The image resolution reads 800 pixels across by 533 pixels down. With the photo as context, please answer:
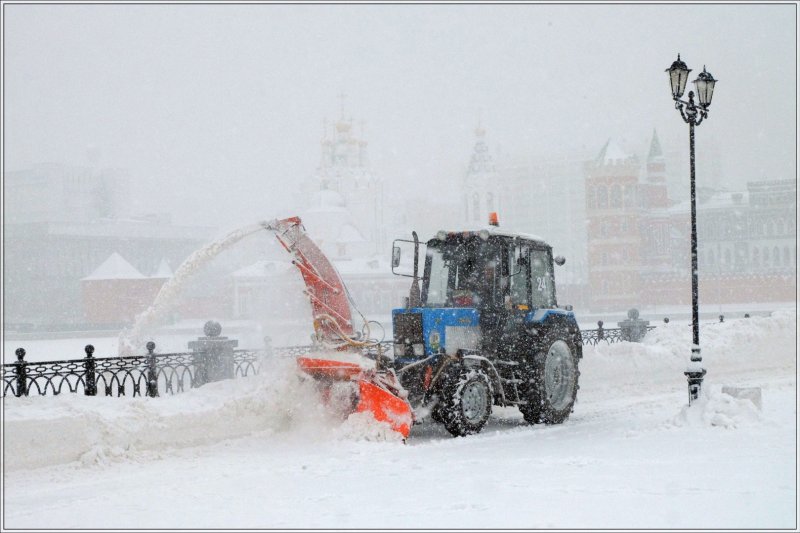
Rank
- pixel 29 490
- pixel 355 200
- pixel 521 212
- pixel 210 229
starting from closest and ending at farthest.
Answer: pixel 29 490 < pixel 355 200 < pixel 210 229 < pixel 521 212

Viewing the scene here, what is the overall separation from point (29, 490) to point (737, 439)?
25.2 feet

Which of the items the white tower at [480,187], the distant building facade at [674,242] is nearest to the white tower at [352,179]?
the white tower at [480,187]

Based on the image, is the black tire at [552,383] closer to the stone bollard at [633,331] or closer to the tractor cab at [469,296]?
the tractor cab at [469,296]

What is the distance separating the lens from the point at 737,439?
1048 cm

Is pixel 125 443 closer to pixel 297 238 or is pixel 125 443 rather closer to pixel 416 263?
pixel 297 238

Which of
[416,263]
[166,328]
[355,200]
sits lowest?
[166,328]

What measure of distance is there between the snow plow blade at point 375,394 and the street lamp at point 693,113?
427 centimetres

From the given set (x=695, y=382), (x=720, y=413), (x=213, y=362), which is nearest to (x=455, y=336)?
(x=720, y=413)

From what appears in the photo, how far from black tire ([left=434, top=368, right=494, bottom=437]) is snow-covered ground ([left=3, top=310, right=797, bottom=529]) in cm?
20

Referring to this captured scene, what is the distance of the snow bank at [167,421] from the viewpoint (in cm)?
1017

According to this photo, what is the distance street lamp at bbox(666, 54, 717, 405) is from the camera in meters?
12.5

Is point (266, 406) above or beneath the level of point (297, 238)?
beneath

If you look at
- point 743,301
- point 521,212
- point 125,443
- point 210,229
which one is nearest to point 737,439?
point 125,443

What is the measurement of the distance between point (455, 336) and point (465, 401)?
0.87 m
